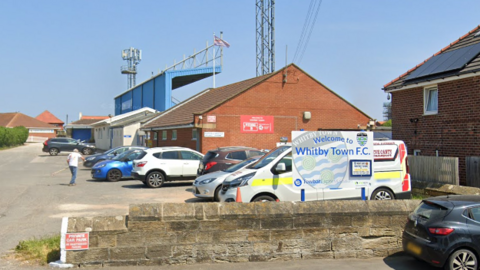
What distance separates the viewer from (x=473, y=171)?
13.1m

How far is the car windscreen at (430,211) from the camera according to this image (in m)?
6.59

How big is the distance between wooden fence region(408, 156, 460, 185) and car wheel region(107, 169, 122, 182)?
12.8 metres

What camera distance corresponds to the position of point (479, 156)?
536 inches

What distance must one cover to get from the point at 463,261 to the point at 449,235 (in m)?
0.45

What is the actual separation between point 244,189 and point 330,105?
20845mm

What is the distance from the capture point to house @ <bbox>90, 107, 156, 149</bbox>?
4497 cm

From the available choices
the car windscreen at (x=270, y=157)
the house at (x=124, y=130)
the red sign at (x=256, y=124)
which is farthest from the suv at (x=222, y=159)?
the house at (x=124, y=130)

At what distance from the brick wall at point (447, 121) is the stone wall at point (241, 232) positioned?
7.61m

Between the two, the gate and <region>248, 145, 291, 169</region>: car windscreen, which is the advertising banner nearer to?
<region>248, 145, 291, 169</region>: car windscreen

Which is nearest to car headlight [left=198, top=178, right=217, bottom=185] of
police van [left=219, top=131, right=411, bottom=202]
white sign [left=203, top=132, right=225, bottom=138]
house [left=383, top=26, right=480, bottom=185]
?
police van [left=219, top=131, right=411, bottom=202]

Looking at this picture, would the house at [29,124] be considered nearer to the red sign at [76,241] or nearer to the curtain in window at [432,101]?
the curtain in window at [432,101]

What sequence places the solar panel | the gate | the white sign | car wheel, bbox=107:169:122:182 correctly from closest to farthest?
the gate, the solar panel, car wheel, bbox=107:169:122:182, the white sign

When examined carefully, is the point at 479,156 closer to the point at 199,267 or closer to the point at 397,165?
the point at 397,165

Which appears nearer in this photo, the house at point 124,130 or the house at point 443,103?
the house at point 443,103
